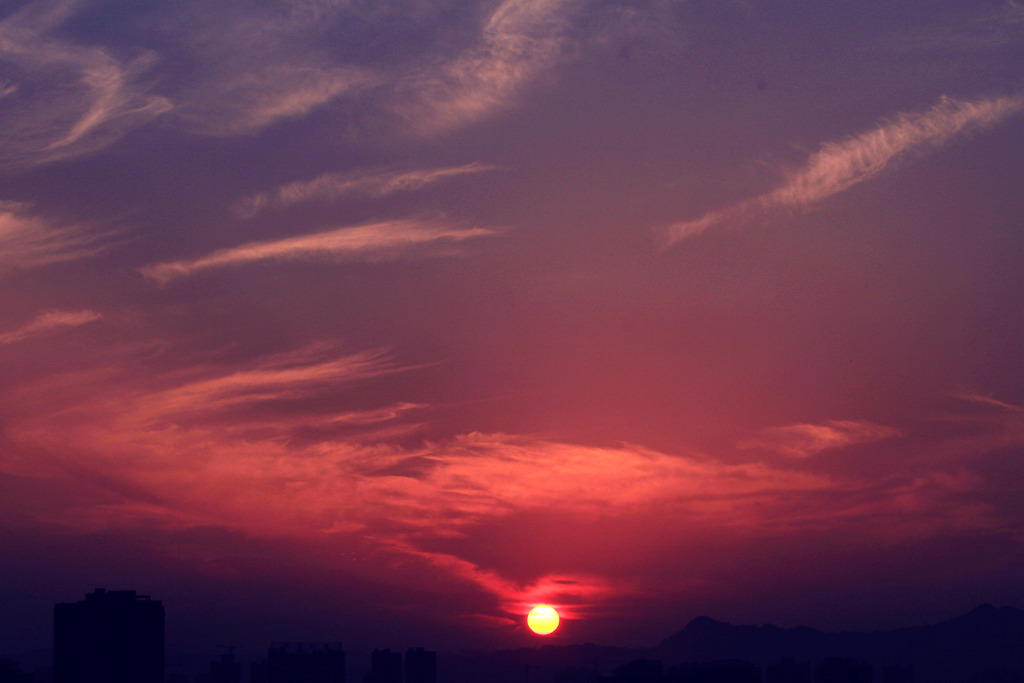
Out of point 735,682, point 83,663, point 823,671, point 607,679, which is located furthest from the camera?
point 83,663

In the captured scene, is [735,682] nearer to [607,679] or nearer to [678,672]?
[678,672]

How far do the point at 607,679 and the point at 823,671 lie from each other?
164 ft

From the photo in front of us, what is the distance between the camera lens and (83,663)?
7864 inches

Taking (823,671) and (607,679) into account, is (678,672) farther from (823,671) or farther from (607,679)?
(823,671)

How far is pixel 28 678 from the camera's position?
191125mm

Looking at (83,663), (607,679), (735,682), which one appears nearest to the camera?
(735,682)

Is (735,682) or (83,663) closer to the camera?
(735,682)

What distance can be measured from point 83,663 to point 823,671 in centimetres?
13768

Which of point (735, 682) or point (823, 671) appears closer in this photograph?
point (735, 682)

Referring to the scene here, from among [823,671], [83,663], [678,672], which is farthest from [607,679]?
[83,663]

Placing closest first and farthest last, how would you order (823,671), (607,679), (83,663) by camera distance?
(607,679) < (823,671) < (83,663)

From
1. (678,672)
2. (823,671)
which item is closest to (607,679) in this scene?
(678,672)

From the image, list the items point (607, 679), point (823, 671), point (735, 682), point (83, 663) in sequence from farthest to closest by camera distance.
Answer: point (83, 663) < point (823, 671) < point (607, 679) < point (735, 682)

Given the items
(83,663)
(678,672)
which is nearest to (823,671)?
(678,672)
